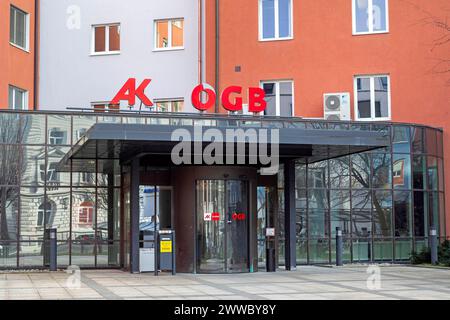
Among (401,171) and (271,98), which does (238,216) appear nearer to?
(401,171)

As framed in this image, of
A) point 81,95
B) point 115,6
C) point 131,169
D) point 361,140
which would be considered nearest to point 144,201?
point 131,169

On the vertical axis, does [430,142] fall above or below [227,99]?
below

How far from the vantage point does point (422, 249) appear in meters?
25.1

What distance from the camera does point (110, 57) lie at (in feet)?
96.2

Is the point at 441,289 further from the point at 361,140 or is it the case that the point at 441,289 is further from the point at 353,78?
Answer: the point at 353,78

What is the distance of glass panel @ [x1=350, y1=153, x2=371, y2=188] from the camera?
1018 inches

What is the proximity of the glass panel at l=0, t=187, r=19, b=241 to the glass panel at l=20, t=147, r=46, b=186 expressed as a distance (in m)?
0.47

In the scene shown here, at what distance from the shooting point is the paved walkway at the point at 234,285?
48.2ft

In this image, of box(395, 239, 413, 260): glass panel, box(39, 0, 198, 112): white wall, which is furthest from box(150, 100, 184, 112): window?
box(395, 239, 413, 260): glass panel

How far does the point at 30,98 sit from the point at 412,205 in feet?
48.4

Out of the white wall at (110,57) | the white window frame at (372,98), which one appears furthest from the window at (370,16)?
the white wall at (110,57)

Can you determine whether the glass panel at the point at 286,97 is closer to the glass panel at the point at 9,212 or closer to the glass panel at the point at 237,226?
the glass panel at the point at 237,226

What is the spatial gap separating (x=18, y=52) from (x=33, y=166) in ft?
24.4

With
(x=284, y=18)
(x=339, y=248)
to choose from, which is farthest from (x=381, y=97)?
(x=339, y=248)
